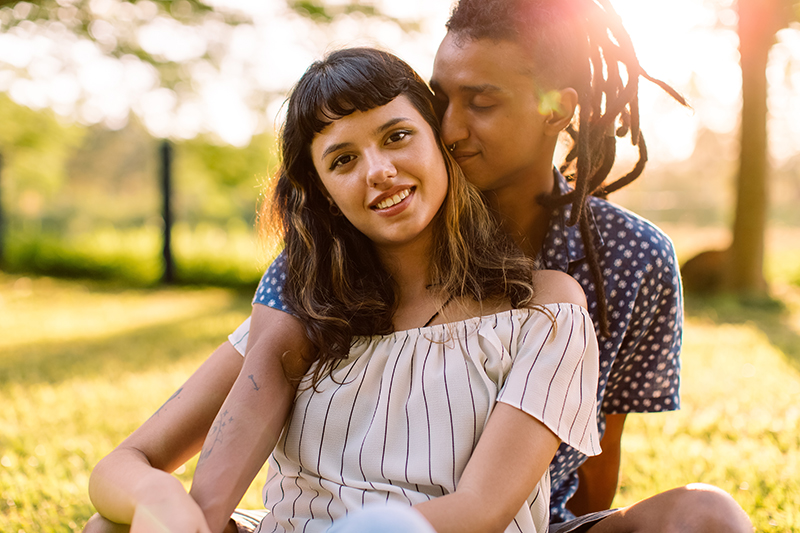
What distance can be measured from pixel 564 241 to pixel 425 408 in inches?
29.2

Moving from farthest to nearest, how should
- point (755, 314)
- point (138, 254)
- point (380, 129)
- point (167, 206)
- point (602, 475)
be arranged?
1. point (138, 254)
2. point (167, 206)
3. point (755, 314)
4. point (602, 475)
5. point (380, 129)

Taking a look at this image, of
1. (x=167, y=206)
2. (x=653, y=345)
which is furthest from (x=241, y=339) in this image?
(x=167, y=206)

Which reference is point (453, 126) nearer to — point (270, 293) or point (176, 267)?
point (270, 293)

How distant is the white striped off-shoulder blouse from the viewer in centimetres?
157

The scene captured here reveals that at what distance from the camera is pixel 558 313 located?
65.1 inches

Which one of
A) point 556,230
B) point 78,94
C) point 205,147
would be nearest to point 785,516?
point 556,230

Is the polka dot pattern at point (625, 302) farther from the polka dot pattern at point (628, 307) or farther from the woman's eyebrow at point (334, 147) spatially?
the woman's eyebrow at point (334, 147)

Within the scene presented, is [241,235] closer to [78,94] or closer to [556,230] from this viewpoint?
[78,94]

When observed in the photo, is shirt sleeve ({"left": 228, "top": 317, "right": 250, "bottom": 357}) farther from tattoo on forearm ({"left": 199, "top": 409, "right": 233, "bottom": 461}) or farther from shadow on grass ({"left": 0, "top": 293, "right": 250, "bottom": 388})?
shadow on grass ({"left": 0, "top": 293, "right": 250, "bottom": 388})

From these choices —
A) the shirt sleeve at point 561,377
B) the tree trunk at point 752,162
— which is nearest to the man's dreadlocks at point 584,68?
the shirt sleeve at point 561,377

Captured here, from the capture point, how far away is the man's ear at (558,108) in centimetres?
204

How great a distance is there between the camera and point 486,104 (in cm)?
198

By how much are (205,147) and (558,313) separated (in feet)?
38.5

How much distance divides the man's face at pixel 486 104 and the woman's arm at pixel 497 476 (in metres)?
0.78
